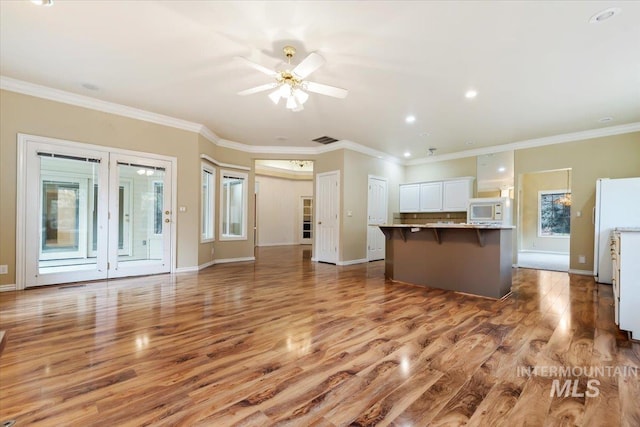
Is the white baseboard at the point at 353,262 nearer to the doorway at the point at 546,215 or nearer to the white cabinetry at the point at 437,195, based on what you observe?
the white cabinetry at the point at 437,195

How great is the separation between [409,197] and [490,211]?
6.89ft

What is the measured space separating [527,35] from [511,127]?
3.09m

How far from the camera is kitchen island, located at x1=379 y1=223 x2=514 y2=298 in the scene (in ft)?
12.5

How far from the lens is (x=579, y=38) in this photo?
276 cm

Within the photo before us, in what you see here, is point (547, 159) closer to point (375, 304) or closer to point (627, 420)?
point (375, 304)

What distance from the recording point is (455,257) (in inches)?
163

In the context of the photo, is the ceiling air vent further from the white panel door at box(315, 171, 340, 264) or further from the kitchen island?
the kitchen island

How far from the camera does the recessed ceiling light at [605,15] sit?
7.86ft

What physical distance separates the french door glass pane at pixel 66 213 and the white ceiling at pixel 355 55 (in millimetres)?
1144

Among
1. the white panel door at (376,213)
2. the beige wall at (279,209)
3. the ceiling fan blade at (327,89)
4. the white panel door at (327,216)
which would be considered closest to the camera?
the ceiling fan blade at (327,89)

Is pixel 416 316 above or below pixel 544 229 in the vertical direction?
below

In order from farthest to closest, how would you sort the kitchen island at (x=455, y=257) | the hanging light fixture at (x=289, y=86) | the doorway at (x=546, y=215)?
the doorway at (x=546, y=215)
the kitchen island at (x=455, y=257)
the hanging light fixture at (x=289, y=86)

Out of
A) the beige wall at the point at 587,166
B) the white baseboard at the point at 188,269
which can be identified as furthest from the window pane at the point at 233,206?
the beige wall at the point at 587,166

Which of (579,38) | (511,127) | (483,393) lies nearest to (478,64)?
(579,38)
